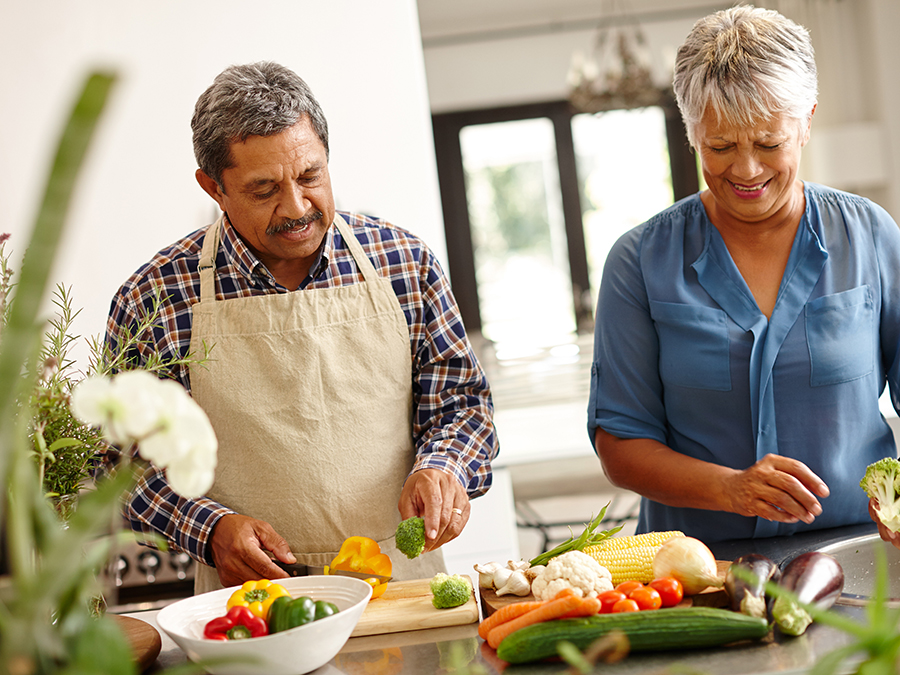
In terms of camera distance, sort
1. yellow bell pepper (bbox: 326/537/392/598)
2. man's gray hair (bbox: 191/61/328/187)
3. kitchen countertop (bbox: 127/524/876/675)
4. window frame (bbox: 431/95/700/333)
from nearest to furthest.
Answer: kitchen countertop (bbox: 127/524/876/675) → yellow bell pepper (bbox: 326/537/392/598) → man's gray hair (bbox: 191/61/328/187) → window frame (bbox: 431/95/700/333)

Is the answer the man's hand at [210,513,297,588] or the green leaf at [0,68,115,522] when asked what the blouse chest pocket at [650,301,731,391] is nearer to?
the man's hand at [210,513,297,588]

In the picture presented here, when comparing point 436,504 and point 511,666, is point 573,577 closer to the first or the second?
point 511,666

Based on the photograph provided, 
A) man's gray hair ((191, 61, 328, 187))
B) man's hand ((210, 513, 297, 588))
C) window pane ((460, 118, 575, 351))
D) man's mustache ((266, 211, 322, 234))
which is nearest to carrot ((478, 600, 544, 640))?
man's hand ((210, 513, 297, 588))

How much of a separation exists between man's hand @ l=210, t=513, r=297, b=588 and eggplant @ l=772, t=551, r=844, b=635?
2.41 ft

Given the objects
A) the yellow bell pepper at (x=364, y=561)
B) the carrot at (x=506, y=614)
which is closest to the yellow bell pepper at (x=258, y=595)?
the yellow bell pepper at (x=364, y=561)

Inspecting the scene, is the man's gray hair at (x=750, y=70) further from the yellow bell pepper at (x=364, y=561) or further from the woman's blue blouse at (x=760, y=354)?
the yellow bell pepper at (x=364, y=561)

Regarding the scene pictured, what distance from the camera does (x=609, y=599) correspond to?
41.7 inches

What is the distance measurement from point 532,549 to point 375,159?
2563mm

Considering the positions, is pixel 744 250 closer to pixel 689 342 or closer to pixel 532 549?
pixel 689 342

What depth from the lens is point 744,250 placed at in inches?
61.3

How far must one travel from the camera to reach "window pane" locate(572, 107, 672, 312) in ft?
22.6

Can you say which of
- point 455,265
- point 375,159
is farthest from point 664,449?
point 455,265

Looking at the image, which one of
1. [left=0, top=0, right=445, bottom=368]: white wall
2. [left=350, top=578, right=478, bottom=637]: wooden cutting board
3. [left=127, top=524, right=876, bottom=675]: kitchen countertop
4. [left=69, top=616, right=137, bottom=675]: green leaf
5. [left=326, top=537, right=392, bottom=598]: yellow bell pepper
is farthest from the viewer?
[left=0, top=0, right=445, bottom=368]: white wall

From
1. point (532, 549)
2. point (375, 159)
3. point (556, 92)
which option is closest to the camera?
point (375, 159)
